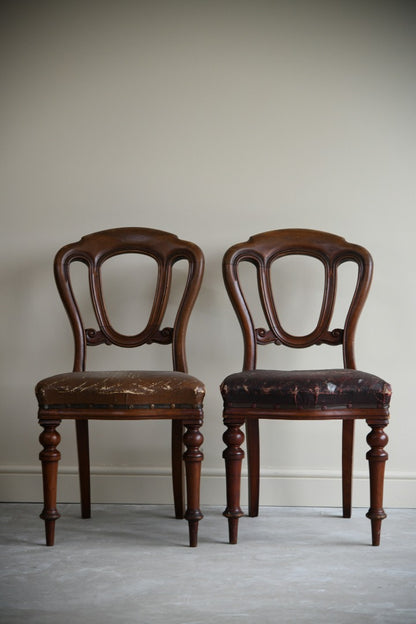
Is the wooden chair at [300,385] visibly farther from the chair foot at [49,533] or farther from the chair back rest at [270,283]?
the chair foot at [49,533]

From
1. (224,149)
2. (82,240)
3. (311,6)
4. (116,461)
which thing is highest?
(311,6)

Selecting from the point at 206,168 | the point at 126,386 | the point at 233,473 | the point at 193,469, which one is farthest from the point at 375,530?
the point at 206,168

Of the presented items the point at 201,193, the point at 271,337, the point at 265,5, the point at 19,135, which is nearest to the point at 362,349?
the point at 271,337

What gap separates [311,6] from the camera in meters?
2.67

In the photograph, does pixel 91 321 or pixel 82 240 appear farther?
pixel 91 321

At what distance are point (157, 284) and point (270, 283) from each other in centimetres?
41

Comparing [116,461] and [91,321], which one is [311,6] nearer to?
[91,321]

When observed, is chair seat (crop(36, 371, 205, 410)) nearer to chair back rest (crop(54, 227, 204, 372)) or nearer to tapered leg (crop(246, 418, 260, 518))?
chair back rest (crop(54, 227, 204, 372))

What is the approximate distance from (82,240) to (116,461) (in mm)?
888

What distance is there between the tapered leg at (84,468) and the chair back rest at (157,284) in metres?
0.23

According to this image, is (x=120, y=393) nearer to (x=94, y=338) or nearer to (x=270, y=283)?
(x=94, y=338)

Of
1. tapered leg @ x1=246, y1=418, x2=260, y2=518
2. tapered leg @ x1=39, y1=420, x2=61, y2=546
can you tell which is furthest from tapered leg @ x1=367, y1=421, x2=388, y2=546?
tapered leg @ x1=39, y1=420, x2=61, y2=546

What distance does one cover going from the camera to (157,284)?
96.4 inches

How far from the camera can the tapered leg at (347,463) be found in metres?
2.38
